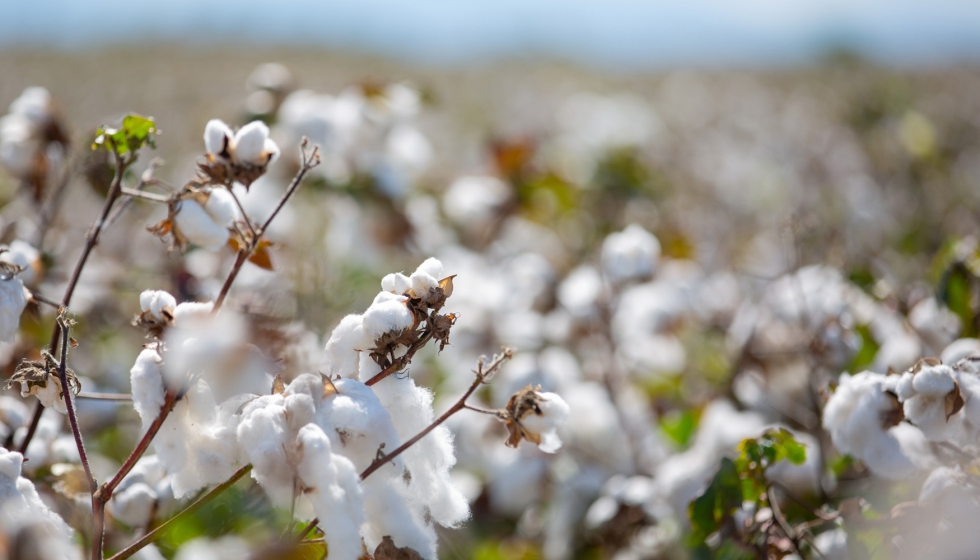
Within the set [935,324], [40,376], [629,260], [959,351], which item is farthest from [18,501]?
[935,324]

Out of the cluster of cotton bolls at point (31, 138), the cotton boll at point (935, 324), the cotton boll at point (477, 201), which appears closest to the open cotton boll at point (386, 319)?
the cluster of cotton bolls at point (31, 138)

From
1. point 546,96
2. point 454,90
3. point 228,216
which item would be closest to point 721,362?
point 228,216

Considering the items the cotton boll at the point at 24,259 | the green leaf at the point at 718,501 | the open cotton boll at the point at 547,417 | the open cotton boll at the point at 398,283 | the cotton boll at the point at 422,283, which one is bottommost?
the green leaf at the point at 718,501

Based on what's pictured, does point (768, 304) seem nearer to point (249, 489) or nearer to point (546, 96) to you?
point (249, 489)

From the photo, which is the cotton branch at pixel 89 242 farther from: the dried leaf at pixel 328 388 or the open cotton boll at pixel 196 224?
the dried leaf at pixel 328 388

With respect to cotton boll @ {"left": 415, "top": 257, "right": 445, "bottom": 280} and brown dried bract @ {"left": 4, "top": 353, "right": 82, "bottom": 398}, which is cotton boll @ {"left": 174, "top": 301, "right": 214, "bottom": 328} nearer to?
brown dried bract @ {"left": 4, "top": 353, "right": 82, "bottom": 398}

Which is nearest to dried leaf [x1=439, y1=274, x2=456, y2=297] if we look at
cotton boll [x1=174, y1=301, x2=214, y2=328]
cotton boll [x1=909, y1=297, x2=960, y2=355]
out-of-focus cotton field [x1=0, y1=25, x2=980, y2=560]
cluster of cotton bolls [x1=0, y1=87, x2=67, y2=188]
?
out-of-focus cotton field [x1=0, y1=25, x2=980, y2=560]
